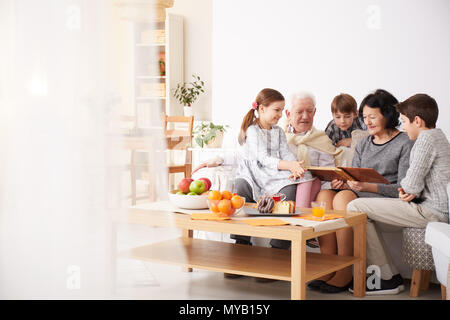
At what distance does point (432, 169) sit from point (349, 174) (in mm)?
419

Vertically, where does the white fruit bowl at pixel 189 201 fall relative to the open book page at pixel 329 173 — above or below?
below

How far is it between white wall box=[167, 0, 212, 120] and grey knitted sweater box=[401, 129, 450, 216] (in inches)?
156

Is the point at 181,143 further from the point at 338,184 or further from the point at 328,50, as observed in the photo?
the point at 338,184

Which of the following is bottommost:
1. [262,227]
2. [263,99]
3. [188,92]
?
[262,227]

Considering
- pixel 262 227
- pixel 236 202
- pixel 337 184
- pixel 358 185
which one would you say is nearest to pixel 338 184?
pixel 337 184

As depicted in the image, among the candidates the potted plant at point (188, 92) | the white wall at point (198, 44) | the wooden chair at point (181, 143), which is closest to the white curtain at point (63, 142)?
the wooden chair at point (181, 143)

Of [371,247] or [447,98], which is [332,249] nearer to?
[371,247]

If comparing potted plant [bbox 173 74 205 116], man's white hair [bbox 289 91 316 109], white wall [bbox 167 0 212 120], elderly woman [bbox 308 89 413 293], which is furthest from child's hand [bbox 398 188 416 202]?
white wall [bbox 167 0 212 120]

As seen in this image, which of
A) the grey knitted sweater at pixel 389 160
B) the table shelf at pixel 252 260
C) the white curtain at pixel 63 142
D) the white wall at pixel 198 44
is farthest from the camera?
the white wall at pixel 198 44

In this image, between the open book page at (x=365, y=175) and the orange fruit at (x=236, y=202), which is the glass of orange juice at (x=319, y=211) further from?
the open book page at (x=365, y=175)

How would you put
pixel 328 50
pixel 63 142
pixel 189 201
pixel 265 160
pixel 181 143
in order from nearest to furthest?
pixel 63 142
pixel 189 201
pixel 265 160
pixel 328 50
pixel 181 143

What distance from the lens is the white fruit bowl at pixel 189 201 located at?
8.85 ft

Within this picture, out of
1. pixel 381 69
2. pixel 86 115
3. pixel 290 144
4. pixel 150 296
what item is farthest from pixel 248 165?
pixel 86 115

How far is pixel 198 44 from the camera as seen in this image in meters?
6.47
